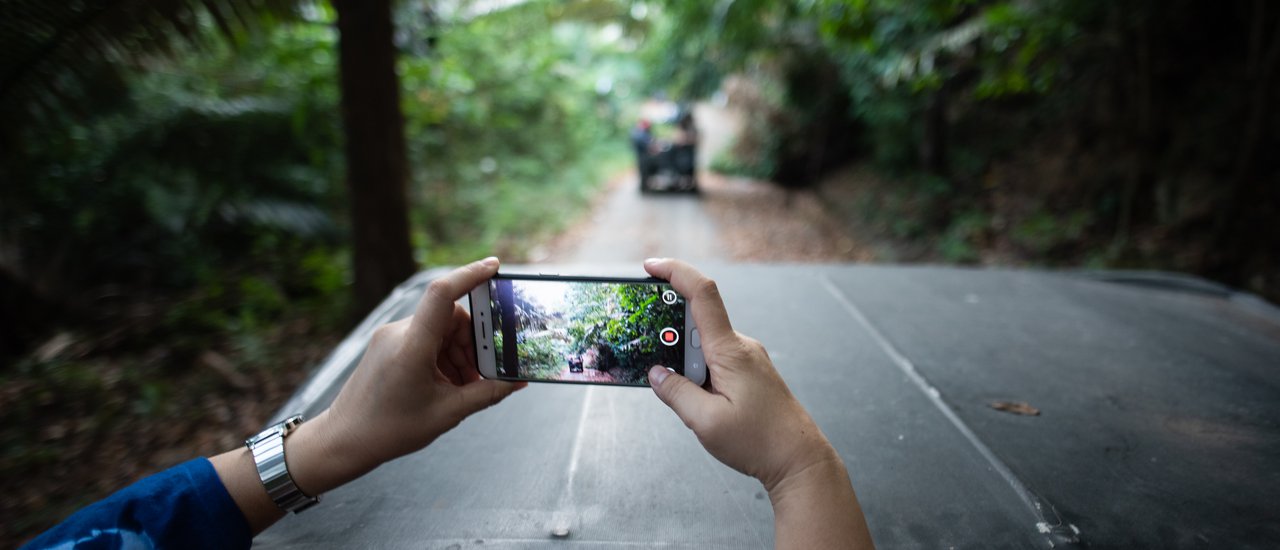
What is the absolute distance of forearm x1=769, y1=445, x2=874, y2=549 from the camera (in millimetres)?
1043

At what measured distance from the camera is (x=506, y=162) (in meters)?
13.5

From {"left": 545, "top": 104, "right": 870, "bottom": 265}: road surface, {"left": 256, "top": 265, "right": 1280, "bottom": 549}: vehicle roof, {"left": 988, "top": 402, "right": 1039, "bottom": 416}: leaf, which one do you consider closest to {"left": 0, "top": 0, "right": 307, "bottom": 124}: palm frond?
{"left": 256, "top": 265, "right": 1280, "bottom": 549}: vehicle roof

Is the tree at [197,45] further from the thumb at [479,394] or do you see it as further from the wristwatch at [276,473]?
the thumb at [479,394]

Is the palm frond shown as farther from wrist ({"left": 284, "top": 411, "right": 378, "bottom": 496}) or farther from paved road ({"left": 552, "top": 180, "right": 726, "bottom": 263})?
paved road ({"left": 552, "top": 180, "right": 726, "bottom": 263})

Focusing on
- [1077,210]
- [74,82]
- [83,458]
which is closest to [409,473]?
[83,458]

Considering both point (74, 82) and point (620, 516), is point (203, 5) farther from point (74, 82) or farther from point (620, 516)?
point (620, 516)

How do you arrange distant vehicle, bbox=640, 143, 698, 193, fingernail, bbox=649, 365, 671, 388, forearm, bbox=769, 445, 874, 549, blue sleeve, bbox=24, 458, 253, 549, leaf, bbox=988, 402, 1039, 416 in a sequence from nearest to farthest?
forearm, bbox=769, 445, 874, 549, blue sleeve, bbox=24, 458, 253, 549, fingernail, bbox=649, 365, 671, 388, leaf, bbox=988, 402, 1039, 416, distant vehicle, bbox=640, 143, 698, 193

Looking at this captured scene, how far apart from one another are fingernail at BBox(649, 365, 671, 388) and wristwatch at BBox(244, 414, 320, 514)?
0.74 m

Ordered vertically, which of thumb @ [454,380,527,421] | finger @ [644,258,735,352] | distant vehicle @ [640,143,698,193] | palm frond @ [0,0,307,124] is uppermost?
palm frond @ [0,0,307,124]

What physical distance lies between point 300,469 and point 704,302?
0.88 metres

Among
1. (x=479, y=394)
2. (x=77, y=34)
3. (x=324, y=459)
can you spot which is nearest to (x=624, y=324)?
(x=479, y=394)

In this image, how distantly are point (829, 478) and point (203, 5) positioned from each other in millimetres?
4223

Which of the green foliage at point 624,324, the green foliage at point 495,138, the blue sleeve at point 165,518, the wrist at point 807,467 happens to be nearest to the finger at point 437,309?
the green foliage at point 624,324

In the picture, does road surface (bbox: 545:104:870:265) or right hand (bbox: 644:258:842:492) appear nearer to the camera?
right hand (bbox: 644:258:842:492)
